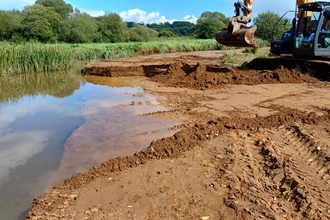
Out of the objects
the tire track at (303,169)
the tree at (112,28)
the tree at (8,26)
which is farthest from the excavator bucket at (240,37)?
the tree at (112,28)

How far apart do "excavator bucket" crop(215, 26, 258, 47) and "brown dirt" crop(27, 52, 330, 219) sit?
11.8 feet

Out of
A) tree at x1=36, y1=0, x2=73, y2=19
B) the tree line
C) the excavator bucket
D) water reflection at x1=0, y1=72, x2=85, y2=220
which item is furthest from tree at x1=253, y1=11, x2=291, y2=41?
water reflection at x1=0, y1=72, x2=85, y2=220

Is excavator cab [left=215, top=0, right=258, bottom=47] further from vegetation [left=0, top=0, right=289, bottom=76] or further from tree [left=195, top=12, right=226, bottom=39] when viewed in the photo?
tree [left=195, top=12, right=226, bottom=39]

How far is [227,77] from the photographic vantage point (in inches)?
465

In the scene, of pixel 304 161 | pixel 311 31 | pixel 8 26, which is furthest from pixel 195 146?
pixel 8 26

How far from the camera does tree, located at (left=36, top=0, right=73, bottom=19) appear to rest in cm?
4311

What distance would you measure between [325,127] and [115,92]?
280 inches

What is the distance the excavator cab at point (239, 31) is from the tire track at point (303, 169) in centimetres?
532

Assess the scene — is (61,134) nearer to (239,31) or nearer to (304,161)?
(304,161)

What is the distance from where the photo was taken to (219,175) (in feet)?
13.7

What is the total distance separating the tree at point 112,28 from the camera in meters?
42.7

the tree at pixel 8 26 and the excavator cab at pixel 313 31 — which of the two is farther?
the tree at pixel 8 26

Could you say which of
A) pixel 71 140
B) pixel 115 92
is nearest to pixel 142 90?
pixel 115 92

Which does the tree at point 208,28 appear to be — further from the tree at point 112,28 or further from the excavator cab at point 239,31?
the excavator cab at point 239,31
